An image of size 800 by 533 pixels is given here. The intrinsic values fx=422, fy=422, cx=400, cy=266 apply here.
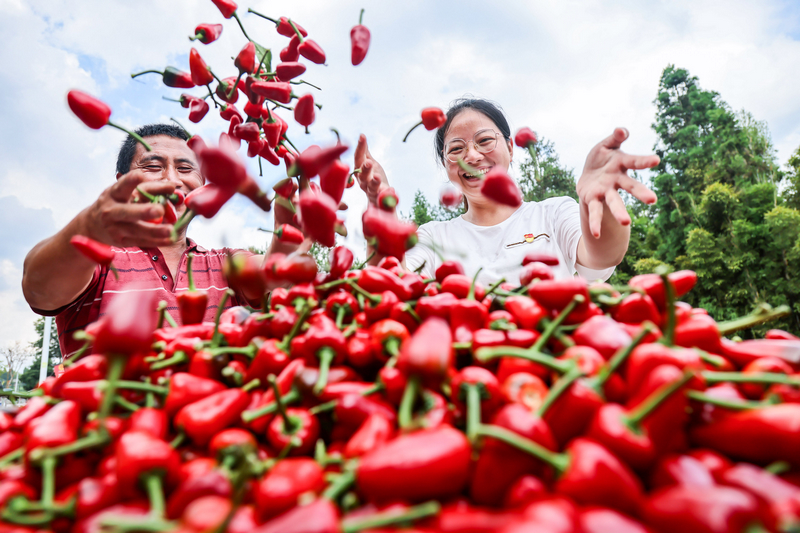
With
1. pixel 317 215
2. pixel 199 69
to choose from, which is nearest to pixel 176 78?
pixel 199 69

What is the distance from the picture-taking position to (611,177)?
1403mm

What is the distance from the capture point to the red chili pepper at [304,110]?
1677 mm

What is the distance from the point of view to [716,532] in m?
0.44

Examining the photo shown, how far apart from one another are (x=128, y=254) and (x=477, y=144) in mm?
2300

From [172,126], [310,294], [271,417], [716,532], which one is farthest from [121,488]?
[172,126]

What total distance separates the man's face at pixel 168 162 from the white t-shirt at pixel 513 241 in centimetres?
157

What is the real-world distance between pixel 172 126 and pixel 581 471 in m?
3.48

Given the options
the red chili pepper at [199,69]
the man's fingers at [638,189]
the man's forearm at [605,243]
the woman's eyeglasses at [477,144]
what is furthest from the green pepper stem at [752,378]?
the woman's eyeglasses at [477,144]

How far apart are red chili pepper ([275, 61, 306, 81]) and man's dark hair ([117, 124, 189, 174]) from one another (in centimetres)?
170

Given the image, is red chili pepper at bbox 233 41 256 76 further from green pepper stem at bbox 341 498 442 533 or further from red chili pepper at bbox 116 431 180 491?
green pepper stem at bbox 341 498 442 533

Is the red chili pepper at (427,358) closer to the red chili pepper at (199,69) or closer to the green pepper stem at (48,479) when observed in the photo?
the green pepper stem at (48,479)

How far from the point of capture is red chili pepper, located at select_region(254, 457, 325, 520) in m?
0.55

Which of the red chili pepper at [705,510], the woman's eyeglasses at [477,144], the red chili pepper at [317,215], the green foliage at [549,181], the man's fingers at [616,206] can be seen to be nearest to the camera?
the red chili pepper at [705,510]

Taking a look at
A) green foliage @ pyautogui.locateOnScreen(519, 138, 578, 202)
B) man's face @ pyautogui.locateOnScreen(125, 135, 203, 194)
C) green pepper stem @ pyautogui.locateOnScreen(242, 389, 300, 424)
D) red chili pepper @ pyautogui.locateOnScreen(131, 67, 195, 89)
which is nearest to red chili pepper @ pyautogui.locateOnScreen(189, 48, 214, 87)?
red chili pepper @ pyautogui.locateOnScreen(131, 67, 195, 89)
